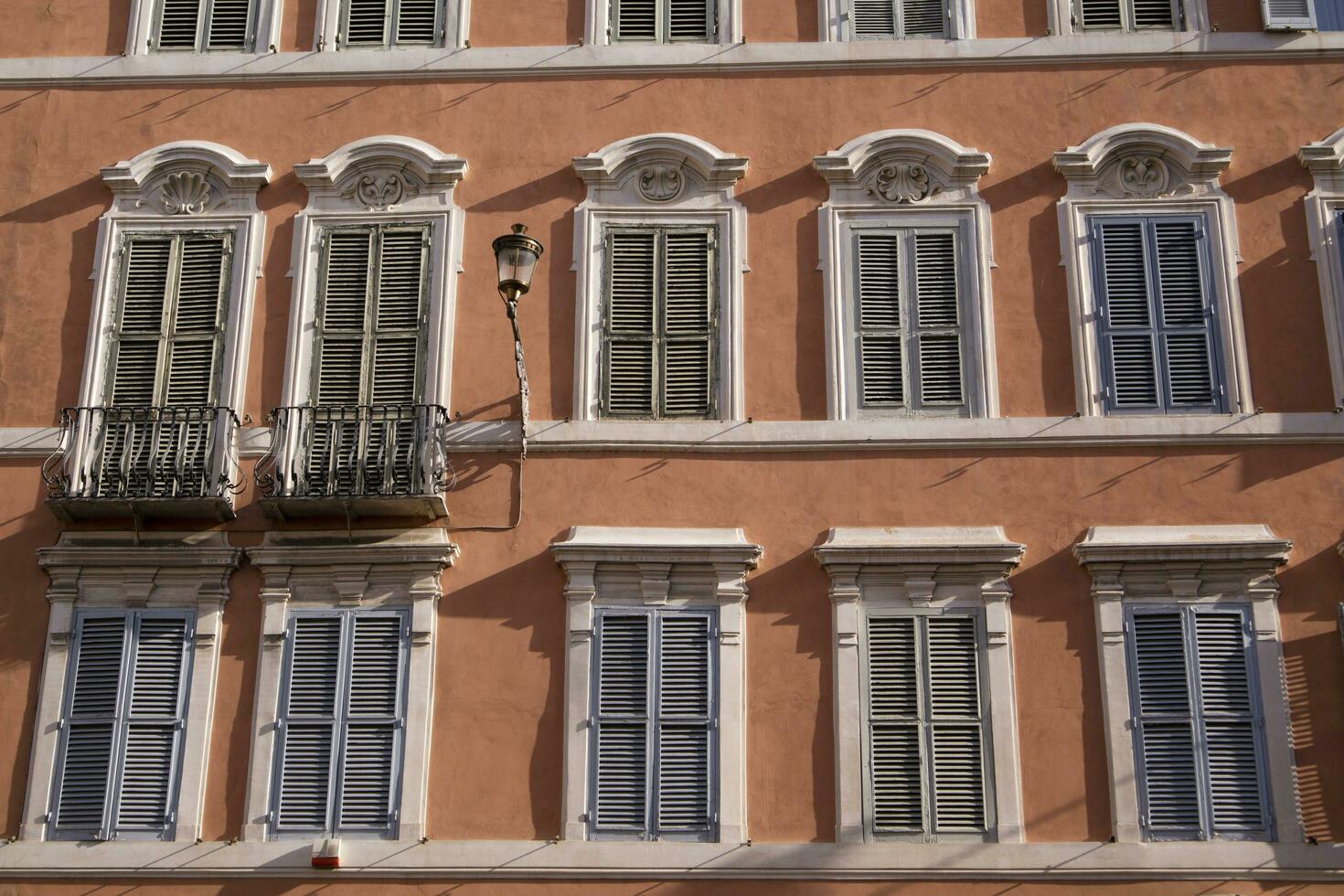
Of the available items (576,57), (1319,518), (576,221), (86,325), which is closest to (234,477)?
(86,325)

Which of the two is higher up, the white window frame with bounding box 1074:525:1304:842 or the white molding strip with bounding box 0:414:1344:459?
the white molding strip with bounding box 0:414:1344:459

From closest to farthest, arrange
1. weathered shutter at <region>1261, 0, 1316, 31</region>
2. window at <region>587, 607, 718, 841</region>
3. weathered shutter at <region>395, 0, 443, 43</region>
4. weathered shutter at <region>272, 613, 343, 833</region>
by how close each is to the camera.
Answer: window at <region>587, 607, 718, 841</region>, weathered shutter at <region>272, 613, 343, 833</region>, weathered shutter at <region>1261, 0, 1316, 31</region>, weathered shutter at <region>395, 0, 443, 43</region>

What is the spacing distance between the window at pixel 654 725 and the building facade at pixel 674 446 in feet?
0.11

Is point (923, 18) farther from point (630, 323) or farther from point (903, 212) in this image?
point (630, 323)

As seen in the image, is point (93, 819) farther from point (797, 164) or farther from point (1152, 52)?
point (1152, 52)

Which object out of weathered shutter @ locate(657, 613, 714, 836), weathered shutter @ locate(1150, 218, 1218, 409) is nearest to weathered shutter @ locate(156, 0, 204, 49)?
weathered shutter @ locate(657, 613, 714, 836)

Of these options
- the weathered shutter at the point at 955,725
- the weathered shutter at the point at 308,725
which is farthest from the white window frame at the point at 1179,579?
the weathered shutter at the point at 308,725

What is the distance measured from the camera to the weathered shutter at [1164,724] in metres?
12.4

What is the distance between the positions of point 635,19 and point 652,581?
5075 millimetres

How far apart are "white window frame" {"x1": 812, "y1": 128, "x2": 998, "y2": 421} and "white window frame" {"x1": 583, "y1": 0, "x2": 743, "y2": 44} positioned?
1.45 meters

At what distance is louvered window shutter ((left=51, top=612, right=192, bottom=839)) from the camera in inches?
499

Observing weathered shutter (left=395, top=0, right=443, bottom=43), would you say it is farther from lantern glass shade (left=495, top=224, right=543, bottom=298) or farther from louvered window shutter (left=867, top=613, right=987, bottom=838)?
louvered window shutter (left=867, top=613, right=987, bottom=838)

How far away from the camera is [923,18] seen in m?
15.1

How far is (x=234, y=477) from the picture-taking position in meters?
13.5
